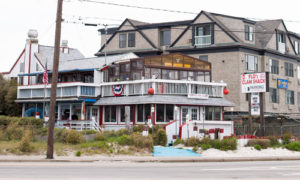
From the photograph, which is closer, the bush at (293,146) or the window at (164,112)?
the bush at (293,146)

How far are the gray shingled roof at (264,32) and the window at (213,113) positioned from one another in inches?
537

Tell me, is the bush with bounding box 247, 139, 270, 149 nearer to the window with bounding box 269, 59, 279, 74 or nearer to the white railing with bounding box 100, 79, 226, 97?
the white railing with bounding box 100, 79, 226, 97

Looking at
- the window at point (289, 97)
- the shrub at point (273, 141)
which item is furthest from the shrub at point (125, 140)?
the window at point (289, 97)

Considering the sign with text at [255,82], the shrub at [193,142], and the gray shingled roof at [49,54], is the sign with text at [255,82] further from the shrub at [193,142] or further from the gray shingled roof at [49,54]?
the gray shingled roof at [49,54]

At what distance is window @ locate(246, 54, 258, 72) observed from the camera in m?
45.3

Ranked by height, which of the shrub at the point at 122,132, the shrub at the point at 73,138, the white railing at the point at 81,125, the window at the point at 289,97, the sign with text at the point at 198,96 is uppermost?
the window at the point at 289,97

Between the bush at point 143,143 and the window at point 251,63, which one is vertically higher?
the window at point 251,63

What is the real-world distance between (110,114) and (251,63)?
1841 cm

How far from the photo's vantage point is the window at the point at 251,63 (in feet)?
149

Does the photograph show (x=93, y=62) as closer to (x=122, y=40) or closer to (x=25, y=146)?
(x=122, y=40)

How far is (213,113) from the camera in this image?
37.2 metres

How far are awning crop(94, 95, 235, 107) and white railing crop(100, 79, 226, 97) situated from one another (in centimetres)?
52

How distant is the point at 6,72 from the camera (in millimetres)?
52594

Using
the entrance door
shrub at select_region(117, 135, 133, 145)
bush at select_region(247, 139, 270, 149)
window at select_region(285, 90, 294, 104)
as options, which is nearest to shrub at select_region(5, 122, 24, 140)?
shrub at select_region(117, 135, 133, 145)
